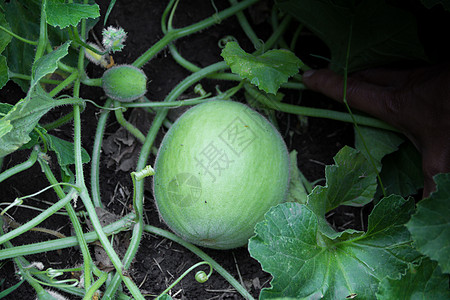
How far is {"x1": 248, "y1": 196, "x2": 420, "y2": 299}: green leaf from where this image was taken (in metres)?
1.43

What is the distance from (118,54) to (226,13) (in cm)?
53

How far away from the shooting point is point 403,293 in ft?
4.30

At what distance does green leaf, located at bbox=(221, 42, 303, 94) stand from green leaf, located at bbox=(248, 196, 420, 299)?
46 centimetres

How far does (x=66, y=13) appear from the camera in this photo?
4.79 ft

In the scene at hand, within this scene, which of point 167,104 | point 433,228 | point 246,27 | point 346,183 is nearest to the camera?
point 433,228

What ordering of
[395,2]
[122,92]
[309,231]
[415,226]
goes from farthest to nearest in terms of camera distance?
[395,2] → [122,92] → [309,231] → [415,226]

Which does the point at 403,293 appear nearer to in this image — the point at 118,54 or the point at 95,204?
the point at 95,204

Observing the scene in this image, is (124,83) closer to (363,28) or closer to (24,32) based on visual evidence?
(24,32)

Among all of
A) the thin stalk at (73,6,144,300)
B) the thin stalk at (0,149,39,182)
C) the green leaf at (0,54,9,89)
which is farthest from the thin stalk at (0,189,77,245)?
the green leaf at (0,54,9,89)

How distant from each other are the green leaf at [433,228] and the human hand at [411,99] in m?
0.53

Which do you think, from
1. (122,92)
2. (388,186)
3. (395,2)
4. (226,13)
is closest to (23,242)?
(122,92)
